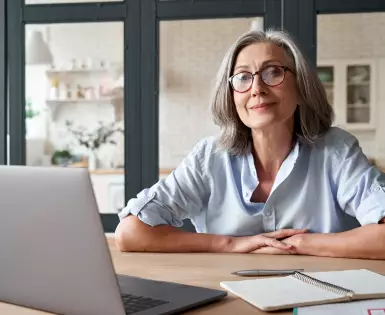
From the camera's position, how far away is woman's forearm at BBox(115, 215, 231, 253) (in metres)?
1.49

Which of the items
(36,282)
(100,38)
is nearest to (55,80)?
(100,38)

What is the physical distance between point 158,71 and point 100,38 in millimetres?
2016

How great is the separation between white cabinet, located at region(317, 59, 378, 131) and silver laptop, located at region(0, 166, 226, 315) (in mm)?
3238

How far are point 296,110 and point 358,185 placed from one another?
327 mm

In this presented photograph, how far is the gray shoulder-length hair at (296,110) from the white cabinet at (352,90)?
7.05 feet

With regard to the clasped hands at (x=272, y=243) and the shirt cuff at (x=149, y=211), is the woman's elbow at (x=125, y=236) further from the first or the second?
the clasped hands at (x=272, y=243)

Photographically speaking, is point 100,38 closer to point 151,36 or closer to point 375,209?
point 151,36

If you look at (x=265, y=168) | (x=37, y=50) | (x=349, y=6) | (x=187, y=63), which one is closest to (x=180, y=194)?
(x=265, y=168)

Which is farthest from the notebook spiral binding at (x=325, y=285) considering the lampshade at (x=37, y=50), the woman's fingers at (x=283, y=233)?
the lampshade at (x=37, y=50)

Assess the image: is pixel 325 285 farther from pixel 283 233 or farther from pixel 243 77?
pixel 243 77

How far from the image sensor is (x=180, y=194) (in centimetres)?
171

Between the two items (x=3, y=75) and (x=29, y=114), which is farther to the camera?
(x=29, y=114)

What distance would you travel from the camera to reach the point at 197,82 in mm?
5527

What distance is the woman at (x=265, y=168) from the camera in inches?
63.6
